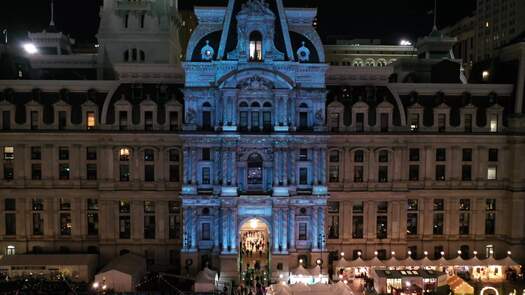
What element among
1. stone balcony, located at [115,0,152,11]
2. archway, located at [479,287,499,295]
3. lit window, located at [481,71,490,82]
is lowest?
archway, located at [479,287,499,295]

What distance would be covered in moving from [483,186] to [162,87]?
44.7m

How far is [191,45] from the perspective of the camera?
69188mm

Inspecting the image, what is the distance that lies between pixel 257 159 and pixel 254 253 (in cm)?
1297

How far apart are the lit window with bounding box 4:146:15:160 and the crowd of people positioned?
31.7 meters

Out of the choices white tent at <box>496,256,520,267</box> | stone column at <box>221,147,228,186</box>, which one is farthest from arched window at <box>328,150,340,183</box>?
white tent at <box>496,256,520,267</box>

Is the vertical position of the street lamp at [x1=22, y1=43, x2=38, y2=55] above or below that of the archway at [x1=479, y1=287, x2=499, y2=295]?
above

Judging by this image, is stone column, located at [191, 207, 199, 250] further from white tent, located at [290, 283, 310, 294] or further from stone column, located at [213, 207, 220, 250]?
white tent, located at [290, 283, 310, 294]

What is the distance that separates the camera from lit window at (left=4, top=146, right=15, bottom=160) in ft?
235

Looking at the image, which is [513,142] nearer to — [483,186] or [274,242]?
[483,186]

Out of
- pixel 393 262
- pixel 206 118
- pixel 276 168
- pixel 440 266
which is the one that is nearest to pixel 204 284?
pixel 276 168

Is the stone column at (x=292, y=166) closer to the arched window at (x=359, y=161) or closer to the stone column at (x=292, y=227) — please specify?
the stone column at (x=292, y=227)

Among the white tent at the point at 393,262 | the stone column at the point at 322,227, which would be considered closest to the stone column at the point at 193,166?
the stone column at the point at 322,227

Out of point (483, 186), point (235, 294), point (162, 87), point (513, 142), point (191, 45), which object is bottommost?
point (235, 294)

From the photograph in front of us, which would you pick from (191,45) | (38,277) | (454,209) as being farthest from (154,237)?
(454,209)
